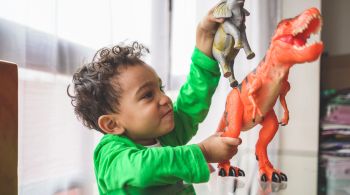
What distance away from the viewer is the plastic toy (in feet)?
1.29

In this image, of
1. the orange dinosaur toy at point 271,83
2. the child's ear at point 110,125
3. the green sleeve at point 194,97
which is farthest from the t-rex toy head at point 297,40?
the child's ear at point 110,125

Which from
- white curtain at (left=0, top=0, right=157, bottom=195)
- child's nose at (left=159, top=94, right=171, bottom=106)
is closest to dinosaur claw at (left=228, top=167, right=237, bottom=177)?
child's nose at (left=159, top=94, right=171, bottom=106)

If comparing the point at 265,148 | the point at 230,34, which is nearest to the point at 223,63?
the point at 230,34

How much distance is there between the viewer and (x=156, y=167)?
0.39m

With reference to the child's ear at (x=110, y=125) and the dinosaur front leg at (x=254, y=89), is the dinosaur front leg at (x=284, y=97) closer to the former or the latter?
the dinosaur front leg at (x=254, y=89)

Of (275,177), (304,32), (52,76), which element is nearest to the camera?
(304,32)

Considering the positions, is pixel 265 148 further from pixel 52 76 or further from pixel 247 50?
pixel 52 76

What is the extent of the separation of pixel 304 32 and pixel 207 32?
0.14m

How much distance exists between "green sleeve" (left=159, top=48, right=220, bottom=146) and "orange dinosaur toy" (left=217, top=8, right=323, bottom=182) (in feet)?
0.22

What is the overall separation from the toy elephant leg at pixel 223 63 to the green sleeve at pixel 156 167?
0.10 m

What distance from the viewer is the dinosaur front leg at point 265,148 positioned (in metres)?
0.47

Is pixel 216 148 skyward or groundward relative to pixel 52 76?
groundward

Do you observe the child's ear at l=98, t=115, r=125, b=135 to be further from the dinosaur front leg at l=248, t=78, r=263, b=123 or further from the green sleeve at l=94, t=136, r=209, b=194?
the dinosaur front leg at l=248, t=78, r=263, b=123

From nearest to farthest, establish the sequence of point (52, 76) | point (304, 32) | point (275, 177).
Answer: point (304, 32) → point (275, 177) → point (52, 76)
